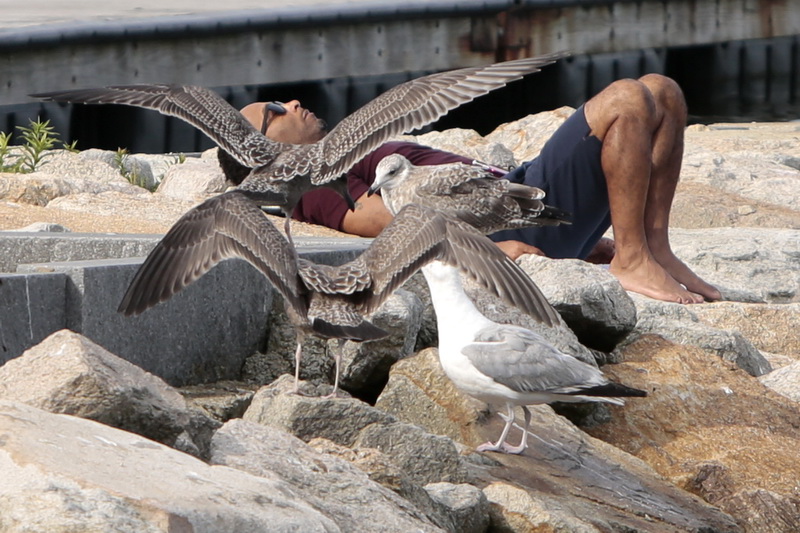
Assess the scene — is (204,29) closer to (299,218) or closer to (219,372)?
(299,218)

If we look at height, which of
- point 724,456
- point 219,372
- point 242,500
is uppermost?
point 242,500

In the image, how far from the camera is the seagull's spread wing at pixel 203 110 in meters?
4.81

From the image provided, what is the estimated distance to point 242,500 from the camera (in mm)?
2527

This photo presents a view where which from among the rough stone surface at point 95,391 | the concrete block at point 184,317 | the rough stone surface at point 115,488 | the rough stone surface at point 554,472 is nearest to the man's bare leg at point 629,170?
the rough stone surface at point 554,472

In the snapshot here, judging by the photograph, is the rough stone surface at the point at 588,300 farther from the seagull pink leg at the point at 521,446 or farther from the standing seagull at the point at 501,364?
the seagull pink leg at the point at 521,446

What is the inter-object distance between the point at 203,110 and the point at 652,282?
247cm

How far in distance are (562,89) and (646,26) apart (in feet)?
4.62

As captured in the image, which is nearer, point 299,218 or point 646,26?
point 299,218

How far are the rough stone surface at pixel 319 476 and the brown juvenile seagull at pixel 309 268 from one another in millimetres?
570

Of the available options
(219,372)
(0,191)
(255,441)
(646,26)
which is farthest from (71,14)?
(255,441)

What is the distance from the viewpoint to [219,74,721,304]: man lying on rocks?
637cm

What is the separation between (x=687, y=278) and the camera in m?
6.55

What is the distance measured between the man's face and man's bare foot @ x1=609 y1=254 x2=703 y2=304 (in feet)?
5.69

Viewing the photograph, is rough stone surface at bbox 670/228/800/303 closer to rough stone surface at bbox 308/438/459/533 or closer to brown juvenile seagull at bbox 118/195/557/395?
brown juvenile seagull at bbox 118/195/557/395
